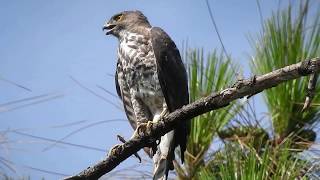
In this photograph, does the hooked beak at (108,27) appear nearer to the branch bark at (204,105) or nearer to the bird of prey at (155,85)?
the bird of prey at (155,85)

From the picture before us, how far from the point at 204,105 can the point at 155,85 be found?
1.10 m

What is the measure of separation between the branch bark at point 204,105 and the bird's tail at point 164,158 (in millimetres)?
398

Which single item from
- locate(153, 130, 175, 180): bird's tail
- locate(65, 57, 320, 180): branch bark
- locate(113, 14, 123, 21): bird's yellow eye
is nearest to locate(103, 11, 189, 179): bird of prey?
locate(153, 130, 175, 180): bird's tail

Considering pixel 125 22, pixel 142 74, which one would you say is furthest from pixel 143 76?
pixel 125 22

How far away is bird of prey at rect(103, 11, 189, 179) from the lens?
3371 millimetres

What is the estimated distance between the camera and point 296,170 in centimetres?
330

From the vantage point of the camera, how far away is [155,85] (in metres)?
3.43

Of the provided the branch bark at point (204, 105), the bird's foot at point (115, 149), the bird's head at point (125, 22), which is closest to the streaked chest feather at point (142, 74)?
the bird's head at point (125, 22)

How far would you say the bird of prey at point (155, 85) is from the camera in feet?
11.1

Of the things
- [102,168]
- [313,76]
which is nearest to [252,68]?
[102,168]

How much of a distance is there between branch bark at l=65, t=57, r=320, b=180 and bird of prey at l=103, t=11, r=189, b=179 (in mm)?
406

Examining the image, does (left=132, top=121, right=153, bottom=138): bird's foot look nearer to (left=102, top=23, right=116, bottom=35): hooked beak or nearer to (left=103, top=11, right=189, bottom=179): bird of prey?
(left=103, top=11, right=189, bottom=179): bird of prey

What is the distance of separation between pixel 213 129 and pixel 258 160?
0.65m

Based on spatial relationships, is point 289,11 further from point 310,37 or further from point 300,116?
point 300,116
